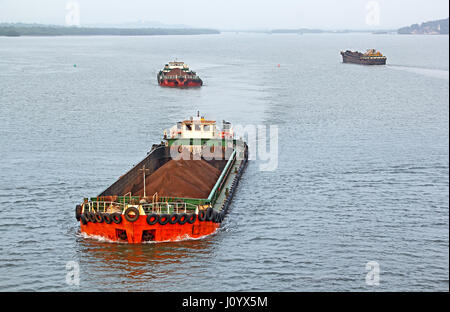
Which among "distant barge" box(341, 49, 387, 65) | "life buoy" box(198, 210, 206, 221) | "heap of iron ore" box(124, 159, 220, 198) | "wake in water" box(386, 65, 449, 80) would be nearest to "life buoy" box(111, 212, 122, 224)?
"life buoy" box(198, 210, 206, 221)

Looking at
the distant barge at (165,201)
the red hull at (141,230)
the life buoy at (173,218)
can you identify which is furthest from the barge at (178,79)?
the life buoy at (173,218)

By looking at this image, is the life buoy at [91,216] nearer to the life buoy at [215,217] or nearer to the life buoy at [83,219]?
the life buoy at [83,219]

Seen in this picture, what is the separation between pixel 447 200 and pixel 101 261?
19715 millimetres

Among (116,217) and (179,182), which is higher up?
(179,182)

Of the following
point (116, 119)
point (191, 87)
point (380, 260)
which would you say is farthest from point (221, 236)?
point (191, 87)

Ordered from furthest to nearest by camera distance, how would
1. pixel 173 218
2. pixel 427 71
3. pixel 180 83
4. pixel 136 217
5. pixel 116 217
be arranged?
pixel 427 71 < pixel 180 83 < pixel 173 218 < pixel 116 217 < pixel 136 217

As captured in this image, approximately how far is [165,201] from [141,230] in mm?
2585

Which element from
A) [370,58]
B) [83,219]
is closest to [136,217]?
[83,219]

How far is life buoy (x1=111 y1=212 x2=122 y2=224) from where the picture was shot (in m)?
28.6

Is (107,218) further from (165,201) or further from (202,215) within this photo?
(202,215)

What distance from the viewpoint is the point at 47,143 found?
5266cm

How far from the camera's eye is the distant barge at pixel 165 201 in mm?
28891

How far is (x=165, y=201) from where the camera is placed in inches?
1223

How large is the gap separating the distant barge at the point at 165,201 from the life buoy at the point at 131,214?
1 centimetres
